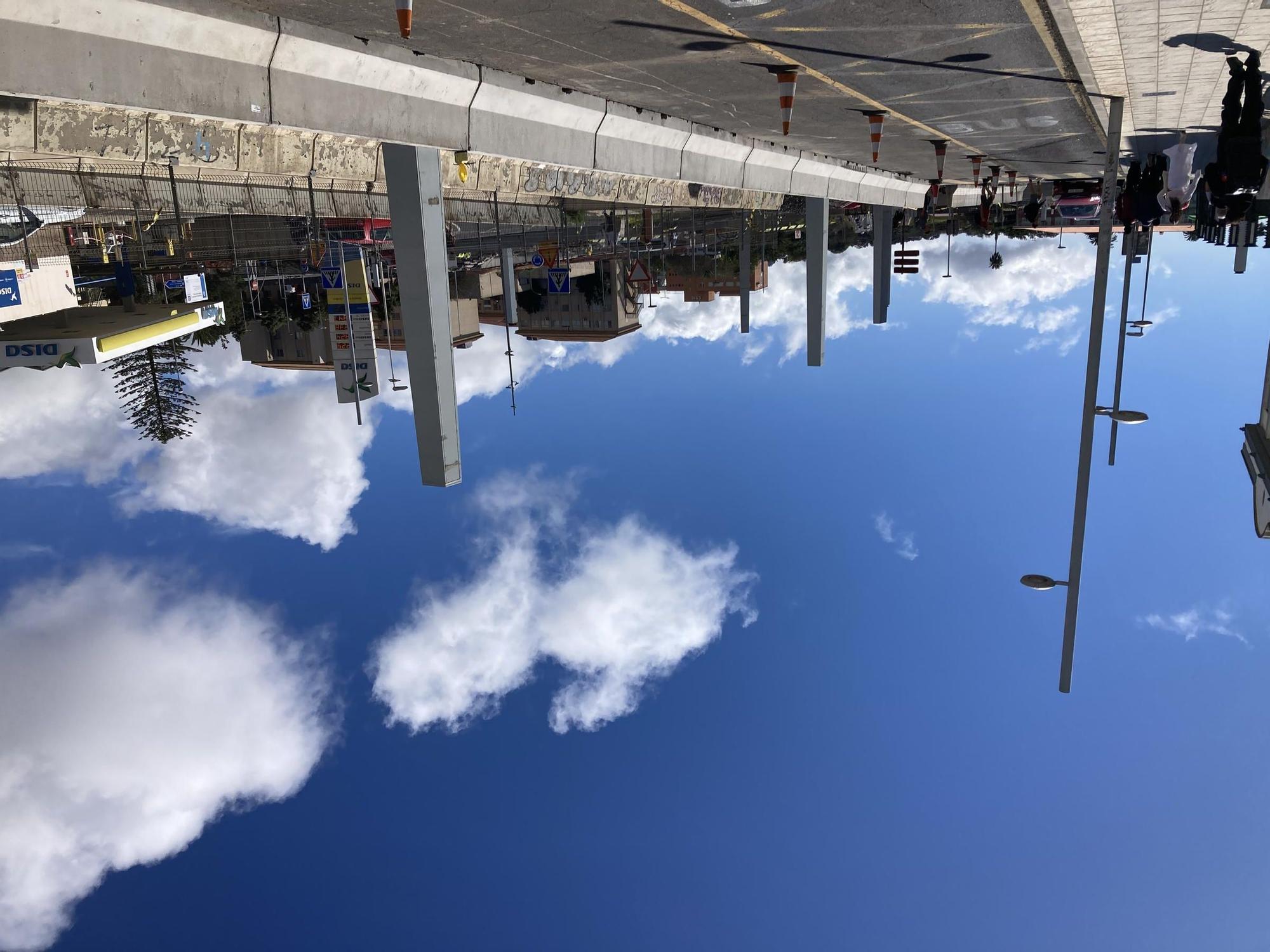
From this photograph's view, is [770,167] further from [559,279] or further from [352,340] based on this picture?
[352,340]

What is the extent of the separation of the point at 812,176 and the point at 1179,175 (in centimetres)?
863

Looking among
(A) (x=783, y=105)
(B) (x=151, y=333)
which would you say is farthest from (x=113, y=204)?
(A) (x=783, y=105)

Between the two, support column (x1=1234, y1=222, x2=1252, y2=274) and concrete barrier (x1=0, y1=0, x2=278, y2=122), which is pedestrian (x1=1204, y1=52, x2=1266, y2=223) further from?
concrete barrier (x1=0, y1=0, x2=278, y2=122)

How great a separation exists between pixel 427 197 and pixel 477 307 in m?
57.3

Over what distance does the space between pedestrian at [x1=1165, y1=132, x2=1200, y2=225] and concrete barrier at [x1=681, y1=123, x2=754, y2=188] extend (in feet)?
27.7

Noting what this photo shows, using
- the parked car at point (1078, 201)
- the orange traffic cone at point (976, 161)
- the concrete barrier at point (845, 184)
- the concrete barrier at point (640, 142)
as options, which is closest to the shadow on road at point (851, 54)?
the concrete barrier at point (640, 142)

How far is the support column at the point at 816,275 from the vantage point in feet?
78.7

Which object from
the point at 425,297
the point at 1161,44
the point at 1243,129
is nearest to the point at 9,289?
the point at 425,297

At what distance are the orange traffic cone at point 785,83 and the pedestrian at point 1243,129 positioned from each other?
4.84 m

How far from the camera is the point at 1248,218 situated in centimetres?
1347

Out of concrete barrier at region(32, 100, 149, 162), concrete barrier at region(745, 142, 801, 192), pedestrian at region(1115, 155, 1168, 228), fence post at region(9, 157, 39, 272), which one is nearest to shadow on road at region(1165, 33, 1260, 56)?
pedestrian at region(1115, 155, 1168, 228)

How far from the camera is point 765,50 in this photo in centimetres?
939

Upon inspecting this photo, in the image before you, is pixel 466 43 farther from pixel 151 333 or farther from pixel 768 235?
pixel 768 235

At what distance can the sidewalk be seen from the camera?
25.6 ft
